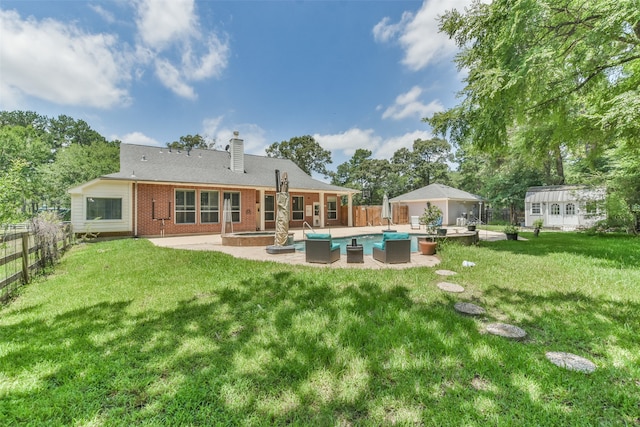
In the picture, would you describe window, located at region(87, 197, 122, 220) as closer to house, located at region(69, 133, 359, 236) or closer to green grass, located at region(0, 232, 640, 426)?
house, located at region(69, 133, 359, 236)

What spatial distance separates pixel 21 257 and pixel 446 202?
2499cm

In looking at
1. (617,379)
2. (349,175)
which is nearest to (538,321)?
(617,379)

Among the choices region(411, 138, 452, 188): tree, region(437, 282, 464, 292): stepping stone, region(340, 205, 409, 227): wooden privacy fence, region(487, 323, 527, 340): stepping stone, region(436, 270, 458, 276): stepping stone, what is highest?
region(411, 138, 452, 188): tree

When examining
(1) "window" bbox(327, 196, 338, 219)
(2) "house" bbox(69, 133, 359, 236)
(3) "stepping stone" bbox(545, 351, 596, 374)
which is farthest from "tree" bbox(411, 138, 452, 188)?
(3) "stepping stone" bbox(545, 351, 596, 374)

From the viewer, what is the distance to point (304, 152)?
36.3 m

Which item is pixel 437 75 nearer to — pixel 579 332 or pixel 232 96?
pixel 232 96

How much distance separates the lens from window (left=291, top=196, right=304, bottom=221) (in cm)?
1880

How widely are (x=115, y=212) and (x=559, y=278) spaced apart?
1711 cm

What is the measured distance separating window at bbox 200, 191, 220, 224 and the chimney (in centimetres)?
317

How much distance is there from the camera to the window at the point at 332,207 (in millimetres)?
20641

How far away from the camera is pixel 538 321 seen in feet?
11.2

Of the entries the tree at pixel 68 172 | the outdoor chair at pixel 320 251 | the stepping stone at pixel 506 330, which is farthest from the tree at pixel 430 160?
the tree at pixel 68 172

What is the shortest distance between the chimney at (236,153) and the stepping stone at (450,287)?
15.9 metres

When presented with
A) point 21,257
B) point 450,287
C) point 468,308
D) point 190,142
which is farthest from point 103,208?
point 190,142
